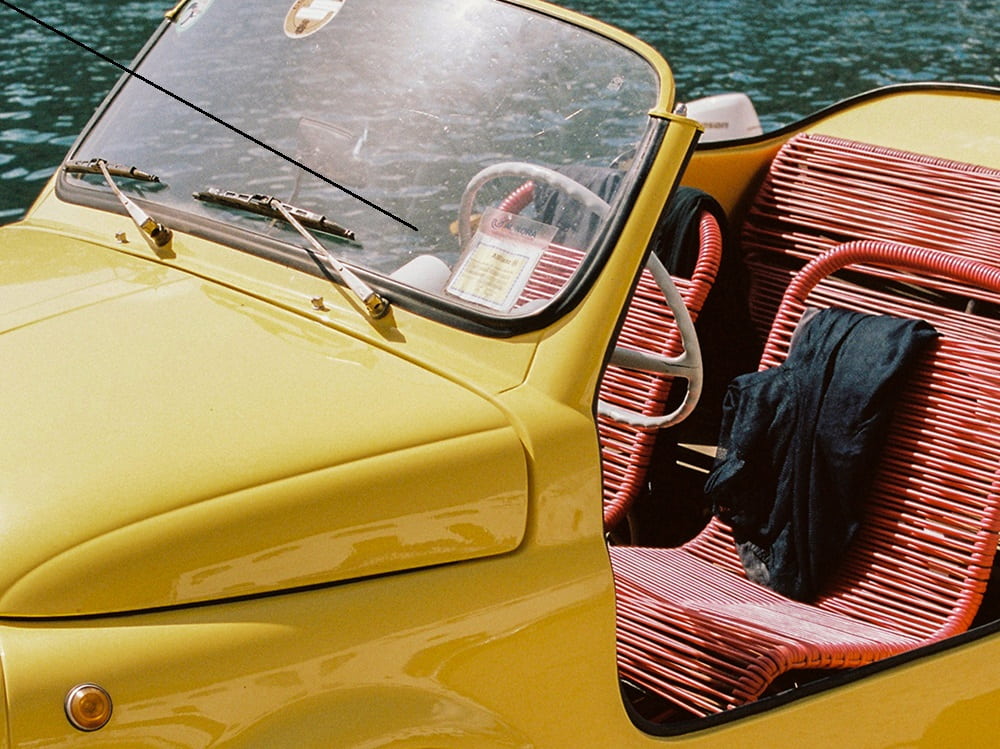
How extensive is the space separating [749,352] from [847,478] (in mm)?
890

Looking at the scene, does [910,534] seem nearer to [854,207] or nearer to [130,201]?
[854,207]

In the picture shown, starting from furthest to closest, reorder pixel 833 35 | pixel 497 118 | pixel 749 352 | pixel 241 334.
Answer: pixel 833 35
pixel 749 352
pixel 497 118
pixel 241 334

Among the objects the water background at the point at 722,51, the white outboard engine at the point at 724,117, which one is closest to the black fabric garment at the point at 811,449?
the white outboard engine at the point at 724,117

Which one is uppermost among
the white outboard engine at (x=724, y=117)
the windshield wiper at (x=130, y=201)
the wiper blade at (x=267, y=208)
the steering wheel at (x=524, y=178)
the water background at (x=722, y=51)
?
the steering wheel at (x=524, y=178)

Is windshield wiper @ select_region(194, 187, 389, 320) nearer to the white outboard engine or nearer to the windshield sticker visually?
the windshield sticker

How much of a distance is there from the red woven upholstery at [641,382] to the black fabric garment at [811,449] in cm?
20

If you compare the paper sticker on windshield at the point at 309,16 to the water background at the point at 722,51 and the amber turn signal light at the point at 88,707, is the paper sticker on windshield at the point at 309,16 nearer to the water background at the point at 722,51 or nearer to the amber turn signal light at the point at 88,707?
the amber turn signal light at the point at 88,707

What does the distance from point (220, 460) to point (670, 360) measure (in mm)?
1002

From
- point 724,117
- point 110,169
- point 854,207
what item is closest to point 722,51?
point 724,117

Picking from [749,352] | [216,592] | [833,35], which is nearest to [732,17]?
[833,35]

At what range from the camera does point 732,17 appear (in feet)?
59.7

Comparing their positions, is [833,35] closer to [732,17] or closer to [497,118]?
[732,17]

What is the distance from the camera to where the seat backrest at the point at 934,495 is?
3.10 meters

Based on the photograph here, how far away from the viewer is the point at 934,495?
3.21 m
